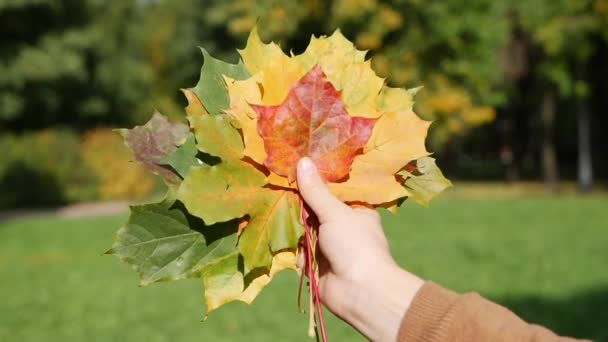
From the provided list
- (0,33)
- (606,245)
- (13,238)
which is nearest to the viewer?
(606,245)

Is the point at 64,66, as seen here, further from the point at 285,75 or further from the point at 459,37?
the point at 285,75

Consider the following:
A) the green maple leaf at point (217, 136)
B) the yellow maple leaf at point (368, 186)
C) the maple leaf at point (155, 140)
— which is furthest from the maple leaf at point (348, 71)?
the maple leaf at point (155, 140)

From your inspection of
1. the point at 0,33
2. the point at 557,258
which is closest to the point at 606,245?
the point at 557,258

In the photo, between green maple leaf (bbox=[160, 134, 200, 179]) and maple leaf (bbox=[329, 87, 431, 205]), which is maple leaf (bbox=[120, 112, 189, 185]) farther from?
maple leaf (bbox=[329, 87, 431, 205])

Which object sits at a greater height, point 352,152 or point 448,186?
point 352,152

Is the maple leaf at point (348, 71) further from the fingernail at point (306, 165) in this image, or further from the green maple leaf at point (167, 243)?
the green maple leaf at point (167, 243)

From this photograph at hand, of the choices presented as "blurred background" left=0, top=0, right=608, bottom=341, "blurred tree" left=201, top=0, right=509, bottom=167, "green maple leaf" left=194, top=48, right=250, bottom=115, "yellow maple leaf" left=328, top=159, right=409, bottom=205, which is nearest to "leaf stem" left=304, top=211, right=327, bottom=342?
"yellow maple leaf" left=328, top=159, right=409, bottom=205

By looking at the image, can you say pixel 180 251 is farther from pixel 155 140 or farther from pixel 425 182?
pixel 425 182
